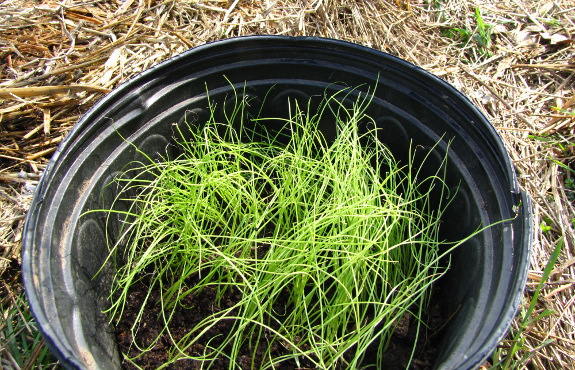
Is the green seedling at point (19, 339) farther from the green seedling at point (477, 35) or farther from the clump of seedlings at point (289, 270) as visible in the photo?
the green seedling at point (477, 35)

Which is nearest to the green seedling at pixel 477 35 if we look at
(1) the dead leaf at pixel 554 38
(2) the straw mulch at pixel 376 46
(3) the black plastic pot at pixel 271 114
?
(2) the straw mulch at pixel 376 46

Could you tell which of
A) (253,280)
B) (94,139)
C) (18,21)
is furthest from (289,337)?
(18,21)

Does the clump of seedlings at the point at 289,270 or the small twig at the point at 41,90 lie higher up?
the small twig at the point at 41,90

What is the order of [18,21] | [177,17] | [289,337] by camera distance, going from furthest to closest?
1. [177,17]
2. [18,21]
3. [289,337]

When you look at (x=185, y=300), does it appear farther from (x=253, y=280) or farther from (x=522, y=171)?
(x=522, y=171)

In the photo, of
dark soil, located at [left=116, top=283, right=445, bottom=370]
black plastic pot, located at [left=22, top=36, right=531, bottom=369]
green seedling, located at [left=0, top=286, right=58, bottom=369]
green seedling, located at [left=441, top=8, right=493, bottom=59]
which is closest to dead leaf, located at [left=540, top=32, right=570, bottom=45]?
green seedling, located at [left=441, top=8, right=493, bottom=59]

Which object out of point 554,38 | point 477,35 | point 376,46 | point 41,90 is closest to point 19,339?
point 41,90

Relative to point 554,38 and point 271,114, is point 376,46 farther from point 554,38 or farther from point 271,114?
point 554,38
